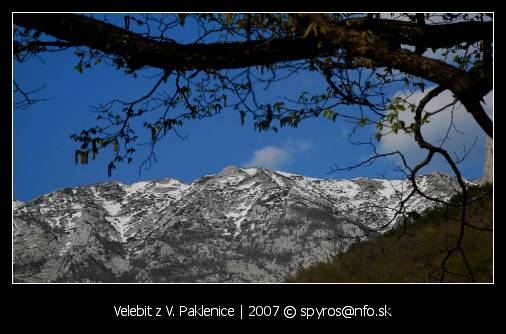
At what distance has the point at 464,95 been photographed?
177 inches

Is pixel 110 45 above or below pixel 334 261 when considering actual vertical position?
above

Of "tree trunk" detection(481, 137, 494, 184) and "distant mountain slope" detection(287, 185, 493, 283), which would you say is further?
"tree trunk" detection(481, 137, 494, 184)

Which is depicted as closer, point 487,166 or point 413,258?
point 413,258

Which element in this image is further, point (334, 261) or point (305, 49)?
point (334, 261)

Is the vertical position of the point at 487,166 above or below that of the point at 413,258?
above

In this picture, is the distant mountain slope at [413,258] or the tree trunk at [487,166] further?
the tree trunk at [487,166]

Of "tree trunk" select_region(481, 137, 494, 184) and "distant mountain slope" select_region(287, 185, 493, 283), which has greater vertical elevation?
"tree trunk" select_region(481, 137, 494, 184)

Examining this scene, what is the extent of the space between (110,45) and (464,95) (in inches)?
125

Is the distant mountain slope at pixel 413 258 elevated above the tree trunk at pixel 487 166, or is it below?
below
